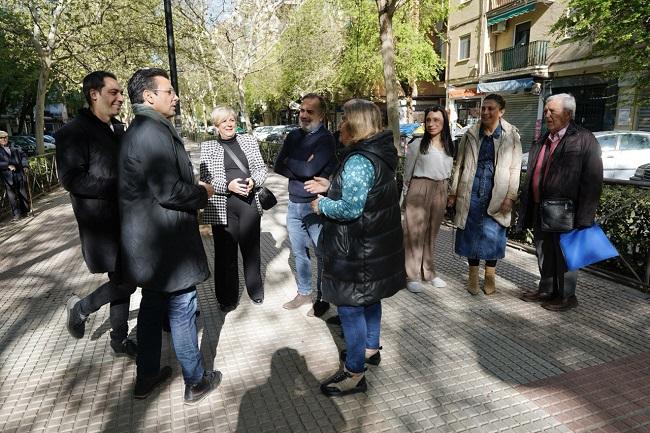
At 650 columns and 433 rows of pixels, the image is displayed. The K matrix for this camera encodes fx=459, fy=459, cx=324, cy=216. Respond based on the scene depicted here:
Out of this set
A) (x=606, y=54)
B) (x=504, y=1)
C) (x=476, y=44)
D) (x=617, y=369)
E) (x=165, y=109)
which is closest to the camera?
(x=165, y=109)

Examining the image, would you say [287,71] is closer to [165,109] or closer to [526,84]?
[526,84]

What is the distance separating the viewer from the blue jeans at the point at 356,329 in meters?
2.75

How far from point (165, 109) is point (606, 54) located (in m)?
11.7

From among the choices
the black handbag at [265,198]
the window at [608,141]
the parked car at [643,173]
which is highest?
the black handbag at [265,198]

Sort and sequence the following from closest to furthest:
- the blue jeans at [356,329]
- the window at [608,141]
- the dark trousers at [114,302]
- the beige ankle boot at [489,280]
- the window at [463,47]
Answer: the blue jeans at [356,329] → the dark trousers at [114,302] → the beige ankle boot at [489,280] → the window at [608,141] → the window at [463,47]

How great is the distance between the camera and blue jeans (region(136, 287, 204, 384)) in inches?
106

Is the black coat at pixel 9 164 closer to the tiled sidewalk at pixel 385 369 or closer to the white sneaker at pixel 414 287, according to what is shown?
the tiled sidewalk at pixel 385 369

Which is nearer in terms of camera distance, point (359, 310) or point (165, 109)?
point (165, 109)

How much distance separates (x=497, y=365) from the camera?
322 cm

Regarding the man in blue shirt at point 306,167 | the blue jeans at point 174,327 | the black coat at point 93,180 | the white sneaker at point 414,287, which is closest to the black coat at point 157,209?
the blue jeans at point 174,327

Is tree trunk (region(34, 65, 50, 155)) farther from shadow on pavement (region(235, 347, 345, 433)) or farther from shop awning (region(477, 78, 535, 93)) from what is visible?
shop awning (region(477, 78, 535, 93))

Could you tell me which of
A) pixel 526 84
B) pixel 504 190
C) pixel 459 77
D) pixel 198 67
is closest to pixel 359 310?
pixel 504 190

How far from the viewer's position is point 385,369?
10.5 feet

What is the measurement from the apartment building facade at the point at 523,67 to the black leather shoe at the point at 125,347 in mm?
18470
